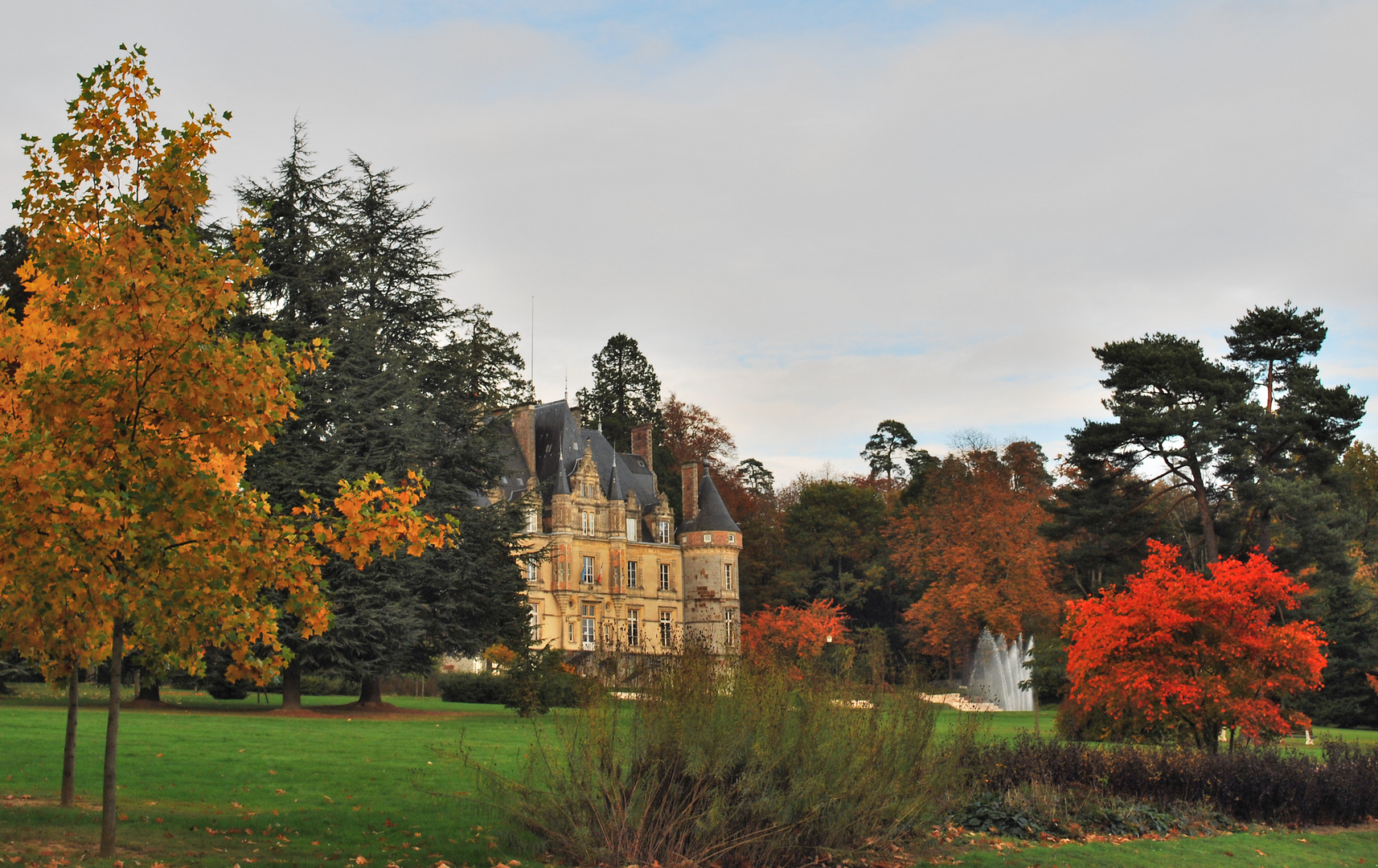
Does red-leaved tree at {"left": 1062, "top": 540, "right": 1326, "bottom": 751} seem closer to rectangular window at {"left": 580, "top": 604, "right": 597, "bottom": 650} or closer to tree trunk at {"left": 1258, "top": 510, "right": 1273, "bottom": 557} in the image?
tree trunk at {"left": 1258, "top": 510, "right": 1273, "bottom": 557}

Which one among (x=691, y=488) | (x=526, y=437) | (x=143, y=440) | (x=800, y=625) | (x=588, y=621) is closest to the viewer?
(x=143, y=440)

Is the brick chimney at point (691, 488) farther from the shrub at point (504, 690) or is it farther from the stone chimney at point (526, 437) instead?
the shrub at point (504, 690)

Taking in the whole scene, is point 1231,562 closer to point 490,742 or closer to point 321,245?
point 490,742

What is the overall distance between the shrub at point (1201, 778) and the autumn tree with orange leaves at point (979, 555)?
2933 centimetres

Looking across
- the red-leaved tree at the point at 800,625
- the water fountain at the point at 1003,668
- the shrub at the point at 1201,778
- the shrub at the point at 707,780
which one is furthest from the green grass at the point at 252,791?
the water fountain at the point at 1003,668

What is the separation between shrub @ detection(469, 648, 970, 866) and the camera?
9.66m

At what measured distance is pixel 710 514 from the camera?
192 feet

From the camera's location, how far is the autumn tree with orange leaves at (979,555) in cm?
4603

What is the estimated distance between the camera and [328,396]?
2528 centimetres

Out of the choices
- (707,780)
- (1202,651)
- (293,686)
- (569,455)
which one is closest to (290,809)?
(707,780)

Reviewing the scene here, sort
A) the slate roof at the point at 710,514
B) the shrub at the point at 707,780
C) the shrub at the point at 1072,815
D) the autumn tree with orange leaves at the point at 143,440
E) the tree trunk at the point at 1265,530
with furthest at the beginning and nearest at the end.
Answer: the slate roof at the point at 710,514, the tree trunk at the point at 1265,530, the shrub at the point at 1072,815, the shrub at the point at 707,780, the autumn tree with orange leaves at the point at 143,440

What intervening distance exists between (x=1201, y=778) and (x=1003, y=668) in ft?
110

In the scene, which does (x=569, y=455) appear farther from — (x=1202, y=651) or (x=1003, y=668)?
(x=1202, y=651)

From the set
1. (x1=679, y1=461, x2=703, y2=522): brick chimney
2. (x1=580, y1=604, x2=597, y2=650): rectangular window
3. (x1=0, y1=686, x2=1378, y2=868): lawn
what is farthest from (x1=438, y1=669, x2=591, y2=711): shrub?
(x1=679, y1=461, x2=703, y2=522): brick chimney
